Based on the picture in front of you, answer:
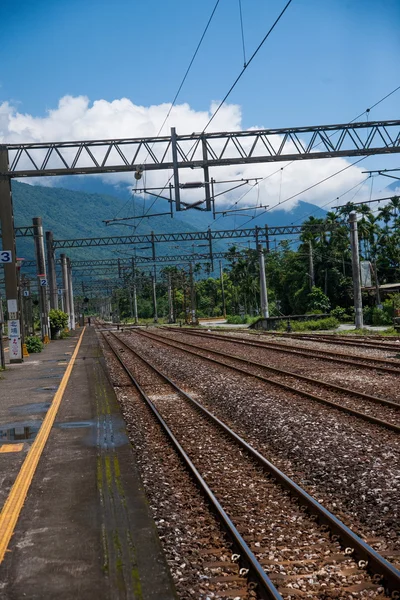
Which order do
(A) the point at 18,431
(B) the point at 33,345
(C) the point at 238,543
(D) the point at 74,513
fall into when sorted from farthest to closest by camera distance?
(B) the point at 33,345 < (A) the point at 18,431 < (D) the point at 74,513 < (C) the point at 238,543

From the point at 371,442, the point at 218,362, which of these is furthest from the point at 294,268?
the point at 371,442

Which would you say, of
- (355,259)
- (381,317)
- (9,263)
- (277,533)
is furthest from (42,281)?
(277,533)

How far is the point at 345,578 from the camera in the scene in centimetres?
525

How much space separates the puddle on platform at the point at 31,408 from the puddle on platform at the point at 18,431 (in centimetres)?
142

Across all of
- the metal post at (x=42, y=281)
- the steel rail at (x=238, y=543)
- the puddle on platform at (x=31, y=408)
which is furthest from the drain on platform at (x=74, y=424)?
the metal post at (x=42, y=281)

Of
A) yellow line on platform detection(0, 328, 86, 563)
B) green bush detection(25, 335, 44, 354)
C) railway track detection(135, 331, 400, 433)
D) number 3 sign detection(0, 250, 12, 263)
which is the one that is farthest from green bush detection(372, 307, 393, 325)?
yellow line on platform detection(0, 328, 86, 563)

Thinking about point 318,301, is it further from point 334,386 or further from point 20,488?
point 20,488

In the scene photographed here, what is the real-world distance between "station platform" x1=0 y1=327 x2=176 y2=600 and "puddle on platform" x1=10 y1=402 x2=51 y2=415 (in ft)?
0.41

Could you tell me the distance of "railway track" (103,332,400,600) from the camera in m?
5.11

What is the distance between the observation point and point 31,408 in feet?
49.1

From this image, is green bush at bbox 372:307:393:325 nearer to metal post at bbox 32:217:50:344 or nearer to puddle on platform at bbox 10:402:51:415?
metal post at bbox 32:217:50:344

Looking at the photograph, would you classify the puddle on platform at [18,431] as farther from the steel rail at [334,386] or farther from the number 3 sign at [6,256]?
the number 3 sign at [6,256]

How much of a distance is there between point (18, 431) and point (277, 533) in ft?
23.2

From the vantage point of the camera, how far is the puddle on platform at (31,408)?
14344 millimetres
